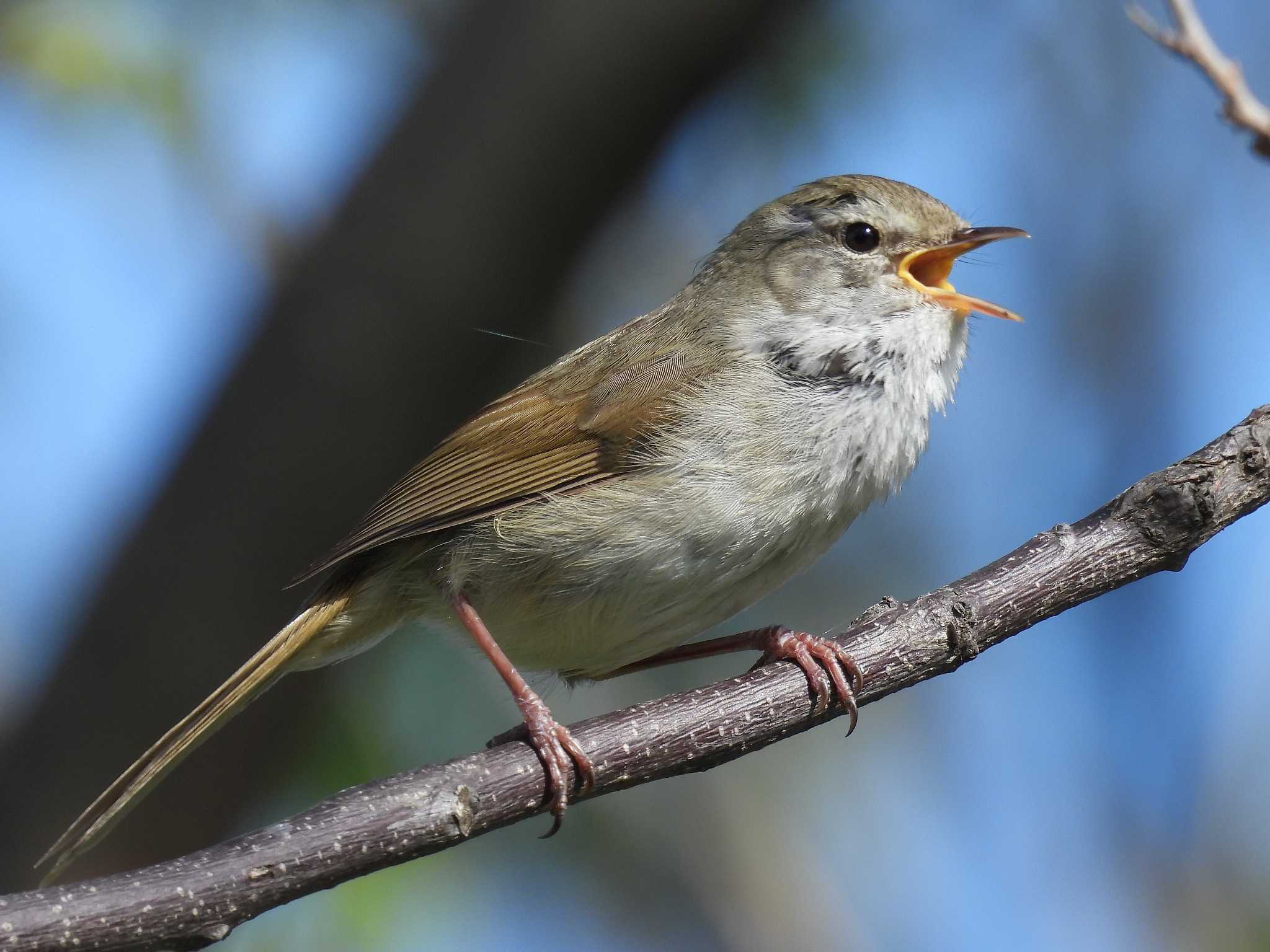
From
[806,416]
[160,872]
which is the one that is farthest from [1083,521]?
[160,872]

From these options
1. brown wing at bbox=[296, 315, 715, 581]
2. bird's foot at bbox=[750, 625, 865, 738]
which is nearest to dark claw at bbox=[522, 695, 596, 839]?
bird's foot at bbox=[750, 625, 865, 738]

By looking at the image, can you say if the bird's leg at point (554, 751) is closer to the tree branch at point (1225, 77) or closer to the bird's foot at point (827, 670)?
the bird's foot at point (827, 670)

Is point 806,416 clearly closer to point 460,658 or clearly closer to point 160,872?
point 160,872

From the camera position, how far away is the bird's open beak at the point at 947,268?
156 inches

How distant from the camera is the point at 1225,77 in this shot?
1.66 m

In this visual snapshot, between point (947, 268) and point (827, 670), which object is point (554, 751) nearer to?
point (827, 670)

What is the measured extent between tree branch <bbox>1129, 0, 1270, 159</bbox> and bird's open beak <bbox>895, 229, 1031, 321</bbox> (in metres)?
2.15

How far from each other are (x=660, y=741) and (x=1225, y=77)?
198 centimetres

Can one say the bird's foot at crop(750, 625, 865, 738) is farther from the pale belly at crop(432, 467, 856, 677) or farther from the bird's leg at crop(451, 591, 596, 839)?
the bird's leg at crop(451, 591, 596, 839)

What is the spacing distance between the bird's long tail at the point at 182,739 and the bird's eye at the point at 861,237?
83.4 inches

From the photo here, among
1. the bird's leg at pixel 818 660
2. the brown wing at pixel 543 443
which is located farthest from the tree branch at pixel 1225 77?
the brown wing at pixel 543 443

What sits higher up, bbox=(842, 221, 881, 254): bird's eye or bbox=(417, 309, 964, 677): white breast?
bbox=(842, 221, 881, 254): bird's eye

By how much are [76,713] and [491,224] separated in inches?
97.9

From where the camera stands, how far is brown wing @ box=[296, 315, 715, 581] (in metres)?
4.03
